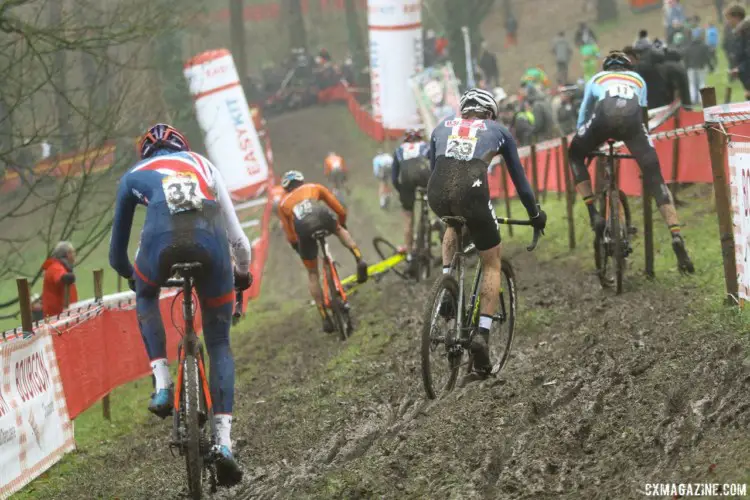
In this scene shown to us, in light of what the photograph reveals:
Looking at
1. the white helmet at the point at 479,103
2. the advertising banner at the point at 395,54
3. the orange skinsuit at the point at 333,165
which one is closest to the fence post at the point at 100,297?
the white helmet at the point at 479,103

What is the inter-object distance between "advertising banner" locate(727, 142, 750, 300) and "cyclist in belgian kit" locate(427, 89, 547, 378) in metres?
1.81

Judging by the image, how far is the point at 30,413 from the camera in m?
9.49

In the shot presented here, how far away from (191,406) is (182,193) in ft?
4.10

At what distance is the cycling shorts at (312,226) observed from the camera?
43.5ft

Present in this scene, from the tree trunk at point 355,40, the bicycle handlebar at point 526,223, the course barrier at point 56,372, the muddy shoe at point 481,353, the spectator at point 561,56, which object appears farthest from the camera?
the tree trunk at point 355,40

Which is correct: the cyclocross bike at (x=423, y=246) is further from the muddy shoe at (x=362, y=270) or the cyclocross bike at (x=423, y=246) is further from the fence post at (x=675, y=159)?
the fence post at (x=675, y=159)

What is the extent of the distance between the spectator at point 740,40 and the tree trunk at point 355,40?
3624 centimetres

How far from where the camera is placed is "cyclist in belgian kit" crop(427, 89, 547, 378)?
26.3 feet

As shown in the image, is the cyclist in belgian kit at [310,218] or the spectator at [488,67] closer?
the cyclist in belgian kit at [310,218]

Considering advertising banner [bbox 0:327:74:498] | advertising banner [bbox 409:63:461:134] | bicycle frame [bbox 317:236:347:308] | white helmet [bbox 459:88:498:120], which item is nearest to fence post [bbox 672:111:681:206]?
bicycle frame [bbox 317:236:347:308]

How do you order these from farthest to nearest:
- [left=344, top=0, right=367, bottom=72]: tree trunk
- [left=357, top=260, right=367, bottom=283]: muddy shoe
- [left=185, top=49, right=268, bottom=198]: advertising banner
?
[left=344, top=0, right=367, bottom=72]: tree trunk
[left=185, top=49, right=268, bottom=198]: advertising banner
[left=357, top=260, right=367, bottom=283]: muddy shoe

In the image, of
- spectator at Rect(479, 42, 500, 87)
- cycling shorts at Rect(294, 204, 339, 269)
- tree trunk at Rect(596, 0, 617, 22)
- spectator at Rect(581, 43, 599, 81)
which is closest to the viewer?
cycling shorts at Rect(294, 204, 339, 269)

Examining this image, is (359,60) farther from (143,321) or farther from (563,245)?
(143,321)

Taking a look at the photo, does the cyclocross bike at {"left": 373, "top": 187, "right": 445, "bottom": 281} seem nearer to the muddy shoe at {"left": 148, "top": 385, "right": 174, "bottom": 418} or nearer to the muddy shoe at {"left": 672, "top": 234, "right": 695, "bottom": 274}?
the muddy shoe at {"left": 672, "top": 234, "right": 695, "bottom": 274}
